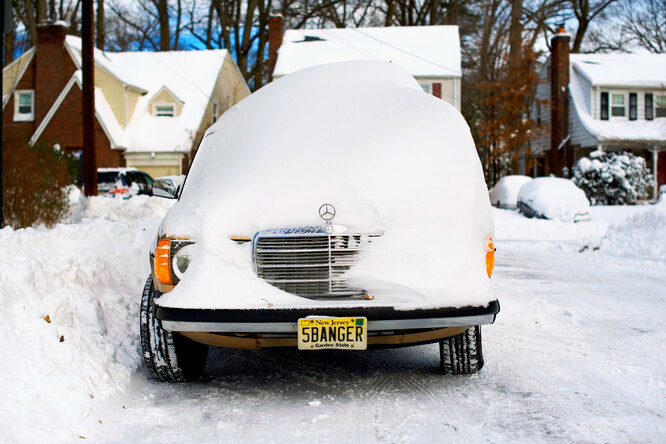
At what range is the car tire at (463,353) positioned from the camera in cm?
453

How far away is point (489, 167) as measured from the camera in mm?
38219

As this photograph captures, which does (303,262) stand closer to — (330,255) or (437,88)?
(330,255)

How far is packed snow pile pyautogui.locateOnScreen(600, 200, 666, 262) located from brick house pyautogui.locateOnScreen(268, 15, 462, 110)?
20.2 m

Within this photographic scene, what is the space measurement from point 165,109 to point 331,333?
33867 millimetres

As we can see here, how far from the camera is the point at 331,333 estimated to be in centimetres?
392

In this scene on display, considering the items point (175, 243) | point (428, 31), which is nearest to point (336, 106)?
point (175, 243)

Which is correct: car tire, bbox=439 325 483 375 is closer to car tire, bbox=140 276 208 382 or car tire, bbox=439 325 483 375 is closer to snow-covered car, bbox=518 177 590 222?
car tire, bbox=140 276 208 382

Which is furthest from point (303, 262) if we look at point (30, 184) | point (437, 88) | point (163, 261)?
point (437, 88)

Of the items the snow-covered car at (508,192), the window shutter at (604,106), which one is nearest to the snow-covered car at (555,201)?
the snow-covered car at (508,192)

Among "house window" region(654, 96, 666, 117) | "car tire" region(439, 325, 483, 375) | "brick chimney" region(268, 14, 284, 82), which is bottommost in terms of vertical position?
"car tire" region(439, 325, 483, 375)

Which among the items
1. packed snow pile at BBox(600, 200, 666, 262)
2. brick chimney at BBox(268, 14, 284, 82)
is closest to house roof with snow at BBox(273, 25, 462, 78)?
brick chimney at BBox(268, 14, 284, 82)

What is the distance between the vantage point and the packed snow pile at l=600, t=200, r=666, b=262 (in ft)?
36.7

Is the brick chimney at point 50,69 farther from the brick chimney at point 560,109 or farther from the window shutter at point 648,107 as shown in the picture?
the window shutter at point 648,107

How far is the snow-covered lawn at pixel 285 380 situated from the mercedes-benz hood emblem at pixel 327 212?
1133 mm
